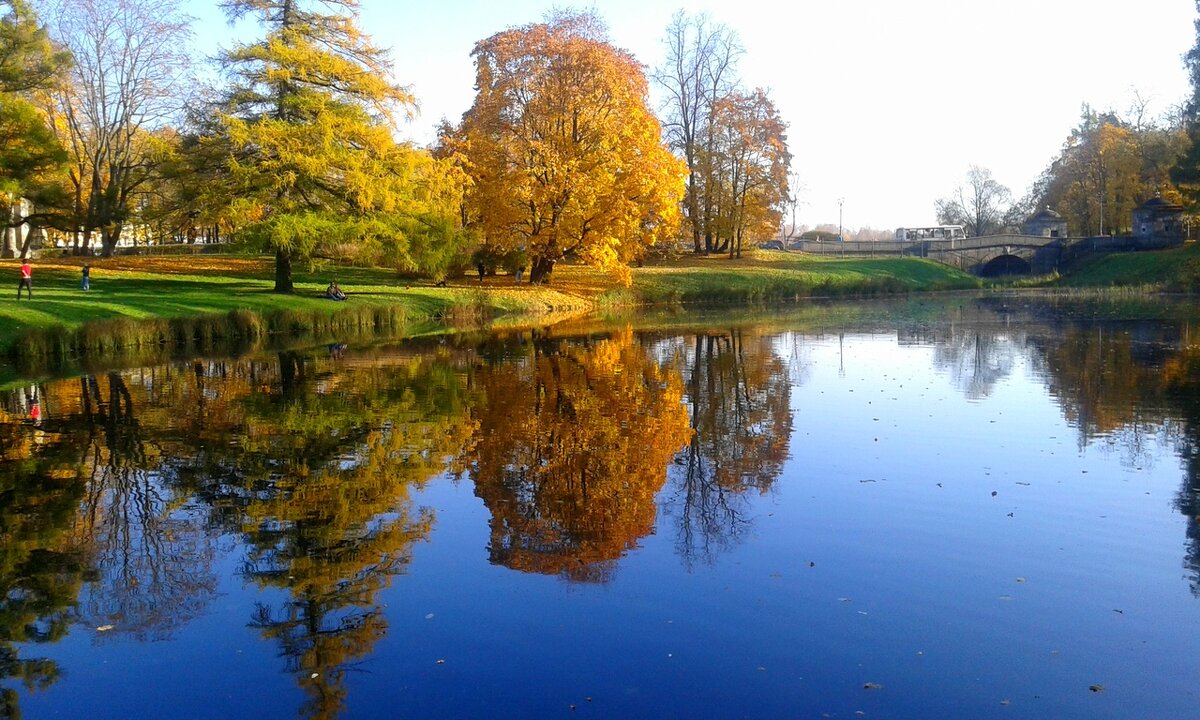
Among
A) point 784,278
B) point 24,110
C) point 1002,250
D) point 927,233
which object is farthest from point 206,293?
point 927,233

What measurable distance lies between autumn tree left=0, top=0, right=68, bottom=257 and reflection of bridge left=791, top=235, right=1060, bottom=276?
58.4 meters

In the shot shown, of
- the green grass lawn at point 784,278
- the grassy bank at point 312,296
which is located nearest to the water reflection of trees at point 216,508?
the grassy bank at point 312,296

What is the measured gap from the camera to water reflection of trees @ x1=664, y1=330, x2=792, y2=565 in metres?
9.18

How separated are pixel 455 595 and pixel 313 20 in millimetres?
34936

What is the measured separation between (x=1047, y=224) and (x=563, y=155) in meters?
58.7

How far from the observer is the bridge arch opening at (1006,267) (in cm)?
7491

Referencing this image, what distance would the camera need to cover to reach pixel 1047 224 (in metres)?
85.6

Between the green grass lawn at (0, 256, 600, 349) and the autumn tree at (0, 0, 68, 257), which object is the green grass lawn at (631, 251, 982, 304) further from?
the autumn tree at (0, 0, 68, 257)

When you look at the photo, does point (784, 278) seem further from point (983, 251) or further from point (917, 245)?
point (983, 251)

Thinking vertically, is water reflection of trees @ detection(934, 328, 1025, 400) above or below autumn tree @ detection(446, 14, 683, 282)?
below

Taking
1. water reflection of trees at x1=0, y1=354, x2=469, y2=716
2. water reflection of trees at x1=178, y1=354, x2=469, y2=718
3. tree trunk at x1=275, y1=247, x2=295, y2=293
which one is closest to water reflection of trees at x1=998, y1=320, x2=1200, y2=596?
water reflection of trees at x1=178, y1=354, x2=469, y2=718

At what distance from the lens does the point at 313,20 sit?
3731 centimetres

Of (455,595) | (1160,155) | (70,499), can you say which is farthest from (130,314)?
(1160,155)

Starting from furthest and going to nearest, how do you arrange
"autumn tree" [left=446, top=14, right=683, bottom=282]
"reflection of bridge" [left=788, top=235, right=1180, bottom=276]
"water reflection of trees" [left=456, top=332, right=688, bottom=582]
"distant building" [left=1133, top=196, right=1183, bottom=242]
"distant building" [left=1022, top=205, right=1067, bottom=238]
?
"distant building" [left=1022, top=205, right=1067, bottom=238] < "reflection of bridge" [left=788, top=235, right=1180, bottom=276] < "distant building" [left=1133, top=196, right=1183, bottom=242] < "autumn tree" [left=446, top=14, right=683, bottom=282] < "water reflection of trees" [left=456, top=332, right=688, bottom=582]
